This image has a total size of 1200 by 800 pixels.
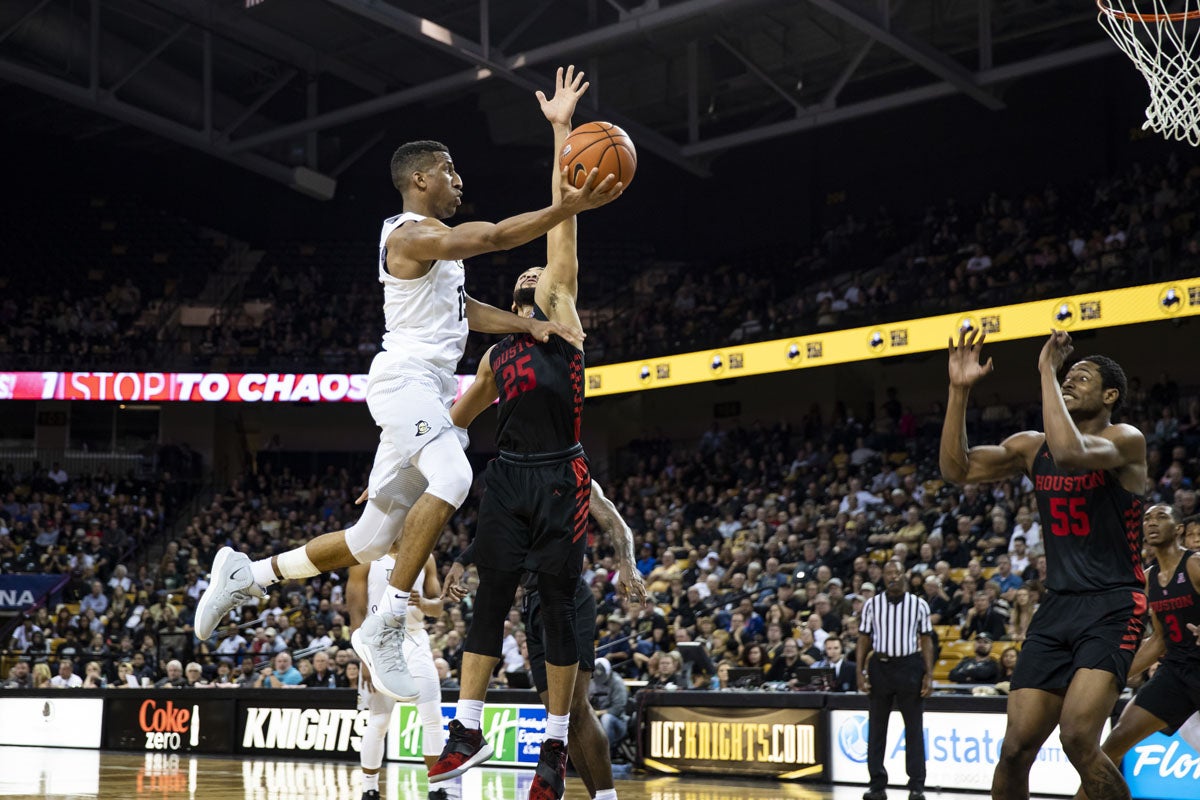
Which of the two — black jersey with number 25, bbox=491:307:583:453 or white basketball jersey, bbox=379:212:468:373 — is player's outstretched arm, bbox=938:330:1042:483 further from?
white basketball jersey, bbox=379:212:468:373

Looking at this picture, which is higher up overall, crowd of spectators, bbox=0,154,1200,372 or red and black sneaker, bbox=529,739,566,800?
crowd of spectators, bbox=0,154,1200,372

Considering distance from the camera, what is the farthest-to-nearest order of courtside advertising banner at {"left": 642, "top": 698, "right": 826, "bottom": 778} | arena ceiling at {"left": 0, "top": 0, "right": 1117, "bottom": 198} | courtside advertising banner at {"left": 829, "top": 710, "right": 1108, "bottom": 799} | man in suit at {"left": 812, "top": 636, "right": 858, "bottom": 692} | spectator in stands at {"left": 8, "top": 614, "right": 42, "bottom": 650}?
arena ceiling at {"left": 0, "top": 0, "right": 1117, "bottom": 198}, spectator in stands at {"left": 8, "top": 614, "right": 42, "bottom": 650}, man in suit at {"left": 812, "top": 636, "right": 858, "bottom": 692}, courtside advertising banner at {"left": 642, "top": 698, "right": 826, "bottom": 778}, courtside advertising banner at {"left": 829, "top": 710, "right": 1108, "bottom": 799}

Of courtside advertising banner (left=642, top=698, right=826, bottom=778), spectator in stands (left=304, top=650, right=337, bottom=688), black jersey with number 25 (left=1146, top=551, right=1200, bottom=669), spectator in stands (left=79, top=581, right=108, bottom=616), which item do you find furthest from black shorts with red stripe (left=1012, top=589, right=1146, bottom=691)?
spectator in stands (left=79, top=581, right=108, bottom=616)

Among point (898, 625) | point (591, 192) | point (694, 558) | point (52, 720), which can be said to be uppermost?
point (591, 192)

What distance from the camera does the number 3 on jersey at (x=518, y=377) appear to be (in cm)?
572

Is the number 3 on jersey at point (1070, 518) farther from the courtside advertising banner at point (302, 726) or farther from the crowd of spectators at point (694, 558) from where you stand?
the courtside advertising banner at point (302, 726)

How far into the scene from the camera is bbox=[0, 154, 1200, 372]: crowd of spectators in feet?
70.3

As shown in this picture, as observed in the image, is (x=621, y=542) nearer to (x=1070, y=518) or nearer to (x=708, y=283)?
(x=1070, y=518)

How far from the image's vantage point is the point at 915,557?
61.6 feet

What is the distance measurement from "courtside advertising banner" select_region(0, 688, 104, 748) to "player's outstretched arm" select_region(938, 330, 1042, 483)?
45.7 ft

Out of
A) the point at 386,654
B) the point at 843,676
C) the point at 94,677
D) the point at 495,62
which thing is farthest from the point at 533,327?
the point at 495,62

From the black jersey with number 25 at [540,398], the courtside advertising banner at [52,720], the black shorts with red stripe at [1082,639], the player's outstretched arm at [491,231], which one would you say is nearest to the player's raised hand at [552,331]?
the black jersey with number 25 at [540,398]

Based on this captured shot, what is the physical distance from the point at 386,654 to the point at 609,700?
8017 mm

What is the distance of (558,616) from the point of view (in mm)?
5691
